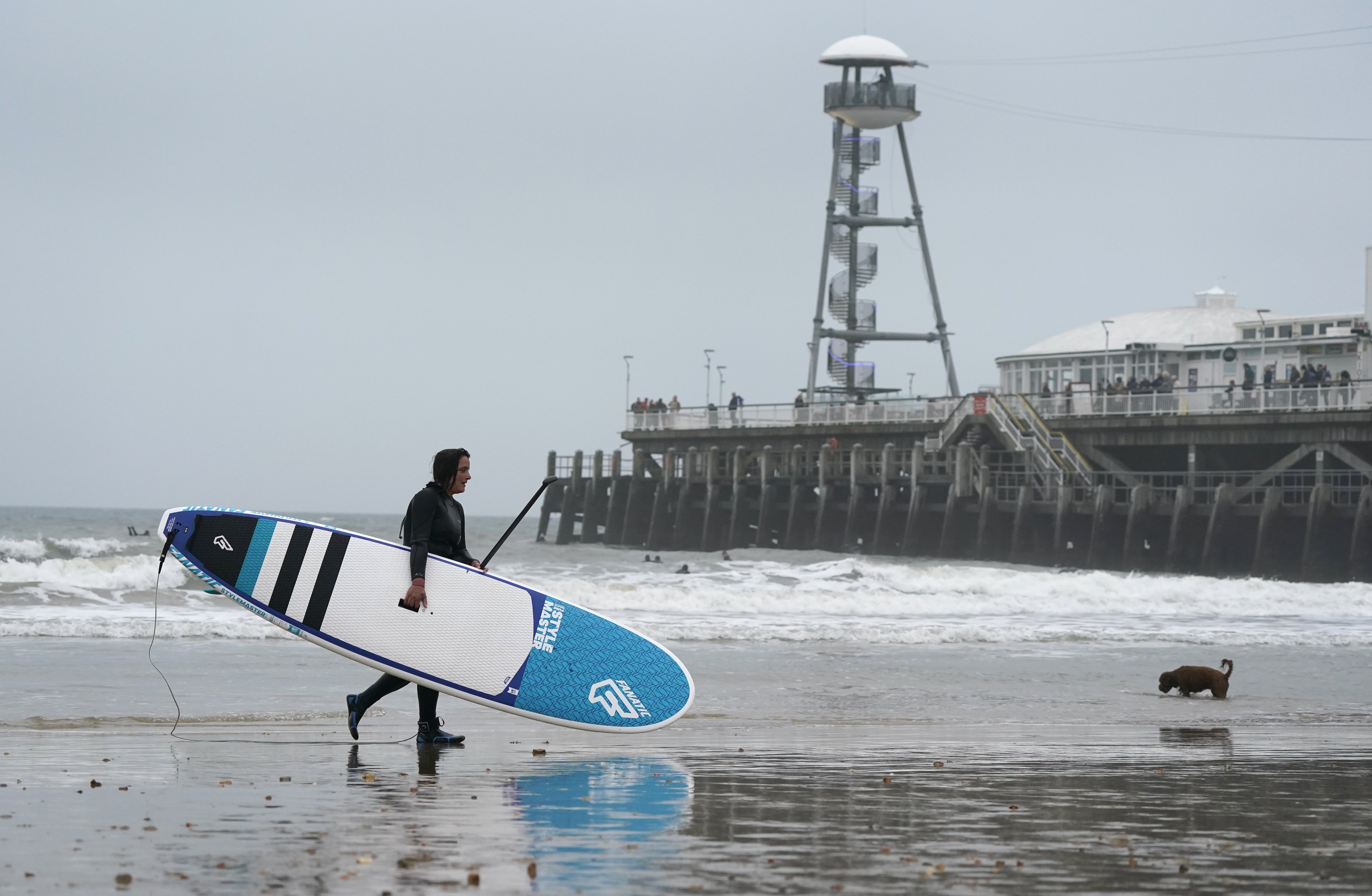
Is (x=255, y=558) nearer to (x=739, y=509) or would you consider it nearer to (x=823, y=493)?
(x=823, y=493)

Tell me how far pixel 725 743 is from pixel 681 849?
3.33 metres

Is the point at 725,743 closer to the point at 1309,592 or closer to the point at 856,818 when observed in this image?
the point at 856,818

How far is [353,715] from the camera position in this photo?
25.8 feet

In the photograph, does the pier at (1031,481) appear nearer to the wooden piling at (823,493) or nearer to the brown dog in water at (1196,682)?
the wooden piling at (823,493)

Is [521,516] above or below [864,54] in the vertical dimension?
below

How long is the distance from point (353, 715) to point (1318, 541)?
26398 mm

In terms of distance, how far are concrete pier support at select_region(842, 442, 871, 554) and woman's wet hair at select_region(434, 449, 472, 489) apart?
31.8 metres

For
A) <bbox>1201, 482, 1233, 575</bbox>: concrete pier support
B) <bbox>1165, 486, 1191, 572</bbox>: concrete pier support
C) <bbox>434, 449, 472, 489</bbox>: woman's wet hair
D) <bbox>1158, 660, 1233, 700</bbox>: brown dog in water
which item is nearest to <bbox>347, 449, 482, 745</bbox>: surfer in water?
<bbox>434, 449, 472, 489</bbox>: woman's wet hair

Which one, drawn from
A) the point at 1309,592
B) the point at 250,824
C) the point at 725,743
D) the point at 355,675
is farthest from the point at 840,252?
the point at 250,824

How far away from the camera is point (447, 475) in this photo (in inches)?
304

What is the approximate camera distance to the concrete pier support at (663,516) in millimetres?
44875

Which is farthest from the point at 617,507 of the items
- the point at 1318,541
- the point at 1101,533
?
the point at 1318,541

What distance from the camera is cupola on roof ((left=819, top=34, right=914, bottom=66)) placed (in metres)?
48.8

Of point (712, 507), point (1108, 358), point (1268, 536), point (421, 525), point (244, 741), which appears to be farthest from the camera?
point (1108, 358)
